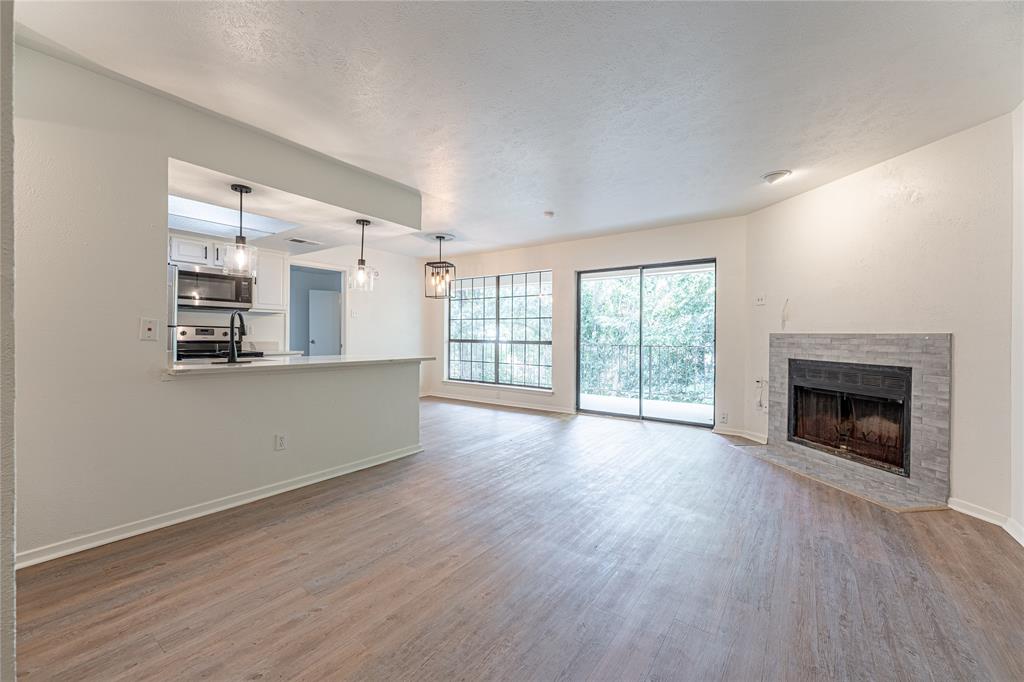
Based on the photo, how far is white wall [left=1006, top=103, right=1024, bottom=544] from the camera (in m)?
2.67

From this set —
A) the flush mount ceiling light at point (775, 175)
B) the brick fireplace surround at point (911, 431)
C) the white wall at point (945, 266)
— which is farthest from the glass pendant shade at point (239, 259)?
the white wall at point (945, 266)

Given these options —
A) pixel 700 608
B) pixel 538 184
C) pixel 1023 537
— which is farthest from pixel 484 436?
pixel 1023 537

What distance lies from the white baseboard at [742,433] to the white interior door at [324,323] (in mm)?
5768

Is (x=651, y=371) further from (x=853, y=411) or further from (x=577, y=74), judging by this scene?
(x=577, y=74)

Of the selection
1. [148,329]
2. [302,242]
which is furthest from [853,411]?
[302,242]

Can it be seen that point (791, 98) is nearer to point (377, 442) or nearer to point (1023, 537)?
point (1023, 537)

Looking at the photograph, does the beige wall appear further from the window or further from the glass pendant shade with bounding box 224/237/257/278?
the glass pendant shade with bounding box 224/237/257/278

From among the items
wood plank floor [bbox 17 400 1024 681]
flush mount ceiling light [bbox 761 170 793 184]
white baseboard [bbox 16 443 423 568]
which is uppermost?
flush mount ceiling light [bbox 761 170 793 184]

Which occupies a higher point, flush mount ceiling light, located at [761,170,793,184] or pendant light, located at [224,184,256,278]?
flush mount ceiling light, located at [761,170,793,184]

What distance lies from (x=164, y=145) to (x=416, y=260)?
561 cm

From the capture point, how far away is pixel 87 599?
1947mm

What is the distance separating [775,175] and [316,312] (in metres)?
6.96

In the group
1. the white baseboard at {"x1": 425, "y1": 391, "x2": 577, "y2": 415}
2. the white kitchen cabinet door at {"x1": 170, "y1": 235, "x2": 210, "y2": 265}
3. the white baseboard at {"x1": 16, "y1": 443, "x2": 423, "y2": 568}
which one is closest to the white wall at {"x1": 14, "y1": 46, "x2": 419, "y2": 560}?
the white baseboard at {"x1": 16, "y1": 443, "x2": 423, "y2": 568}

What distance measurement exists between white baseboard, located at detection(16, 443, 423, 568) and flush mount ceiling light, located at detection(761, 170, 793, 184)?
176 inches
